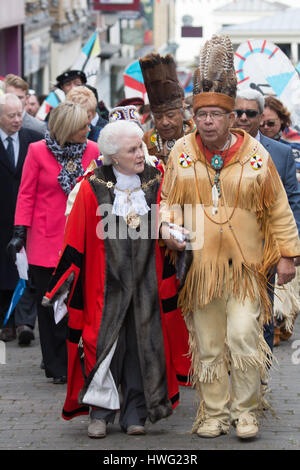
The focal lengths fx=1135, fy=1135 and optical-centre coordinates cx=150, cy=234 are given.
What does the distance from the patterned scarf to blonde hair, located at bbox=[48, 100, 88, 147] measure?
6 centimetres

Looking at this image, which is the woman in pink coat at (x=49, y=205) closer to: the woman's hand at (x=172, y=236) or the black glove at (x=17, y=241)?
the black glove at (x=17, y=241)

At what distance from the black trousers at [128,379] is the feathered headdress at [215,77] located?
1252mm

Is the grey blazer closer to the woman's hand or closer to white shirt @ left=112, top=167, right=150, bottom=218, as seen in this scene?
white shirt @ left=112, top=167, right=150, bottom=218

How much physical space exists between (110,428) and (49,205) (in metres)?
1.95

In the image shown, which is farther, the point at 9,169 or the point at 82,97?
the point at 9,169

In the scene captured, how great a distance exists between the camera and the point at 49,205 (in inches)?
312

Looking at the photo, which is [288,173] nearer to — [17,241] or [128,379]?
[128,379]

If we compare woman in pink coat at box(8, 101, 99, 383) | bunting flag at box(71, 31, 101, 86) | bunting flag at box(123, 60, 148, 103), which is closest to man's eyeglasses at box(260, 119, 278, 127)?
woman in pink coat at box(8, 101, 99, 383)

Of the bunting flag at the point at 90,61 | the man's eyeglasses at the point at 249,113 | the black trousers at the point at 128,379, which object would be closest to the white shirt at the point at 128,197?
the black trousers at the point at 128,379

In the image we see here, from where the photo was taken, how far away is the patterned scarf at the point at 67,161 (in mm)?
7785

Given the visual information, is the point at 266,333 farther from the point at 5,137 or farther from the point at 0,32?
the point at 0,32

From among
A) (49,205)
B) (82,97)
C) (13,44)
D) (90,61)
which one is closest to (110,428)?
(49,205)

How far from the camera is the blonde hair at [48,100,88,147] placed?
7.67m

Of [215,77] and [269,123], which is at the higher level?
[215,77]
